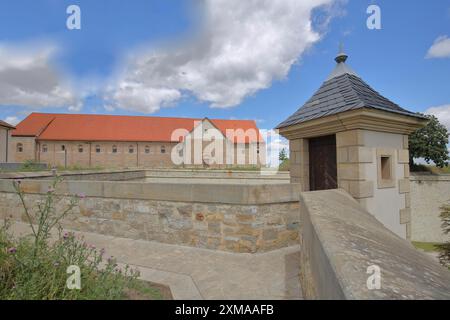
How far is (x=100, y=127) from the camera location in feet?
135

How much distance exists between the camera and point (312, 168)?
17.7ft

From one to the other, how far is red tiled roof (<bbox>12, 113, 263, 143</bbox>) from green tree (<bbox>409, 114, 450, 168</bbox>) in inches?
969

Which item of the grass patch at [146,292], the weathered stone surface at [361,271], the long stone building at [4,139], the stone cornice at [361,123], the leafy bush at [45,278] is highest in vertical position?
the long stone building at [4,139]

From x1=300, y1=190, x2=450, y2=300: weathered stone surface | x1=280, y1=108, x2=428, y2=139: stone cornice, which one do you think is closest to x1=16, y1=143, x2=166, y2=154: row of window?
x1=280, y1=108, x2=428, y2=139: stone cornice

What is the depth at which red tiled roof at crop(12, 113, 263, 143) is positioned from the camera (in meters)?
38.8

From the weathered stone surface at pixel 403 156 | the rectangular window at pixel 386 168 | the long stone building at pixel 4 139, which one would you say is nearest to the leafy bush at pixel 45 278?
the rectangular window at pixel 386 168

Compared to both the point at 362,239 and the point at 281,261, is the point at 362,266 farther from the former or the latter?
the point at 281,261

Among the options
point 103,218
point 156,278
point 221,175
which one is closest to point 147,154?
point 221,175

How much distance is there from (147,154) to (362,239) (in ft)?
137

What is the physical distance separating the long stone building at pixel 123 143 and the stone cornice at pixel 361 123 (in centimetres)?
3437

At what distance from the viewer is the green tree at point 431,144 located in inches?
935

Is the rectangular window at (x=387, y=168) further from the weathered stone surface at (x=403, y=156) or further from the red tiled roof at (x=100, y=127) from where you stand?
the red tiled roof at (x=100, y=127)

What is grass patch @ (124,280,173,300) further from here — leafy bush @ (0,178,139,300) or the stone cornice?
the stone cornice

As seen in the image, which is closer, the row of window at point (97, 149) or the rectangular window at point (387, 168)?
the rectangular window at point (387, 168)
